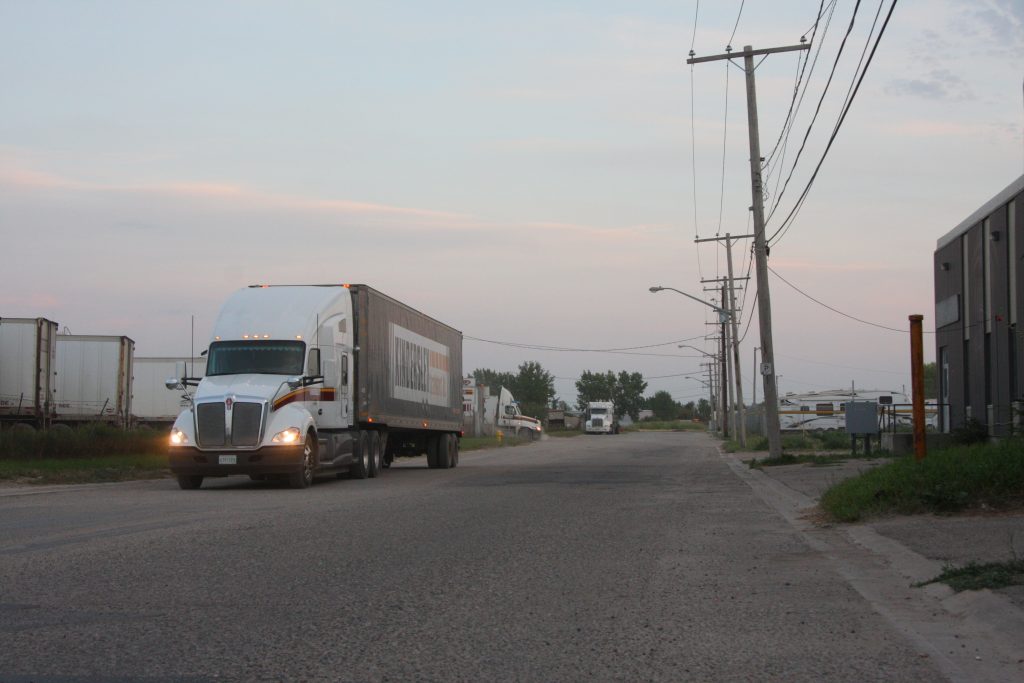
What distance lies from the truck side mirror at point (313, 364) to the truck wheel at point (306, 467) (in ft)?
3.74

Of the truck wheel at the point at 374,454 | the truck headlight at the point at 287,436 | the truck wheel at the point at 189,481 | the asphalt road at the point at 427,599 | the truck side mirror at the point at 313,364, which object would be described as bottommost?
the asphalt road at the point at 427,599

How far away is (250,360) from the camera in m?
20.3

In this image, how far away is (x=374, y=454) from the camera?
23.8 metres

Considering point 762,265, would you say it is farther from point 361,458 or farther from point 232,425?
point 232,425

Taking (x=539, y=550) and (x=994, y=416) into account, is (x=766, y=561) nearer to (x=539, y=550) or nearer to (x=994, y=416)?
(x=539, y=550)

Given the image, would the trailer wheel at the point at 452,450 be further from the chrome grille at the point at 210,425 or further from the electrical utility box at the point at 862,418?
the chrome grille at the point at 210,425

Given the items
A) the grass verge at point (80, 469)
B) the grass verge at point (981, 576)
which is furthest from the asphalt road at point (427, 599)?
the grass verge at point (80, 469)

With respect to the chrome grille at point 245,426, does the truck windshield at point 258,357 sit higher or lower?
higher

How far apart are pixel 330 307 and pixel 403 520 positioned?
29.7ft

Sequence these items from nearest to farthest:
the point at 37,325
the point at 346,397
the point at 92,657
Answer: the point at 92,657, the point at 346,397, the point at 37,325

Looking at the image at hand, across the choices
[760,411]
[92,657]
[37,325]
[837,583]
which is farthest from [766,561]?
[760,411]

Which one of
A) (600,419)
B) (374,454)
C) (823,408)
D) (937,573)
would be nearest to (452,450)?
(374,454)

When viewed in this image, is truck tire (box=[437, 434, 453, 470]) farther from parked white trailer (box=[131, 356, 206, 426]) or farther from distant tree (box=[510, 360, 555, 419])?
distant tree (box=[510, 360, 555, 419])

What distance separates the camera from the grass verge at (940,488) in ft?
39.5
